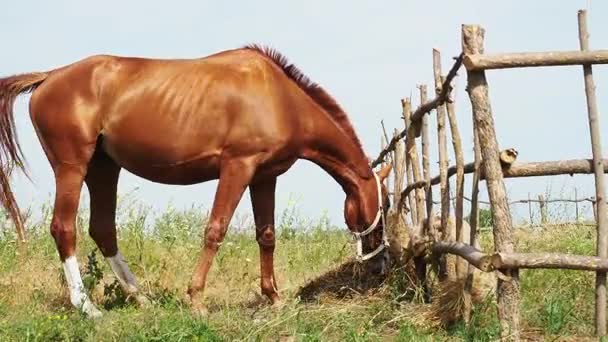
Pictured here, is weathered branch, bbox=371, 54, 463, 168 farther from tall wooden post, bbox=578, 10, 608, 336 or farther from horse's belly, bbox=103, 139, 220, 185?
horse's belly, bbox=103, 139, 220, 185

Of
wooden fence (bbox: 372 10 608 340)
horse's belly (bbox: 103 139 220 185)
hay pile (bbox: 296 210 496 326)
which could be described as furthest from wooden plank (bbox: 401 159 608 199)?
horse's belly (bbox: 103 139 220 185)

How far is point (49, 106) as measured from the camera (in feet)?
23.0

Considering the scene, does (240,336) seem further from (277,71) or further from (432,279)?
(277,71)

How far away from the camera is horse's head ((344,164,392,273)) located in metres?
7.30

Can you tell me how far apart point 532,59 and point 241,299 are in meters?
3.76

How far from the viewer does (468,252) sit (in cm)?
545

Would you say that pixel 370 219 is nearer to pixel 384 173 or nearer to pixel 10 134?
pixel 384 173

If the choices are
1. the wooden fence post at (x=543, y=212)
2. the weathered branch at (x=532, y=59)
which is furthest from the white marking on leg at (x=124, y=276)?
the wooden fence post at (x=543, y=212)

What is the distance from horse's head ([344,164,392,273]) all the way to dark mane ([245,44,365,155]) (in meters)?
0.48

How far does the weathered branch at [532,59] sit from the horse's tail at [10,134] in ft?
13.5

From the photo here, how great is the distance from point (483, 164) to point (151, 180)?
3.16 meters

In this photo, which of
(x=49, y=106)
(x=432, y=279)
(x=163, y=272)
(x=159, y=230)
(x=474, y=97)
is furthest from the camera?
(x=159, y=230)

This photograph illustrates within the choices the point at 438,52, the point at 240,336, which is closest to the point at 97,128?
the point at 240,336

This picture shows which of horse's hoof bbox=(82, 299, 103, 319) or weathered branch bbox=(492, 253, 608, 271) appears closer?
A: weathered branch bbox=(492, 253, 608, 271)
